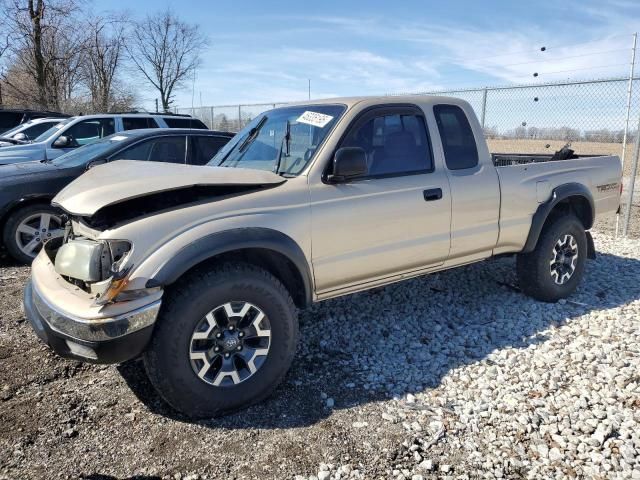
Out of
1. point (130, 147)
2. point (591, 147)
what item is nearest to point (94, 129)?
point (130, 147)

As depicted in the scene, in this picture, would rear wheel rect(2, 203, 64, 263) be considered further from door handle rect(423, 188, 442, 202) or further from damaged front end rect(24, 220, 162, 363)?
door handle rect(423, 188, 442, 202)

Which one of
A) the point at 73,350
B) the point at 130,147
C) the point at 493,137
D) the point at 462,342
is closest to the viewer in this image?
the point at 73,350

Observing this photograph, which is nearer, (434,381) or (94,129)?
(434,381)

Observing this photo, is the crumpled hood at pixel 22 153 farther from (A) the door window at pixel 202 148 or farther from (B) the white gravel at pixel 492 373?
(B) the white gravel at pixel 492 373

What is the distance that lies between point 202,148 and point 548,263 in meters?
4.69

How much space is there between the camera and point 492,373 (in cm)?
340

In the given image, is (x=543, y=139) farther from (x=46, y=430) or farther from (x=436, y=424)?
(x=46, y=430)

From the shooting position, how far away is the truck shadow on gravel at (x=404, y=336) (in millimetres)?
3086

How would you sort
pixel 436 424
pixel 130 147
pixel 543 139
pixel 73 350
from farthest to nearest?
pixel 543 139
pixel 130 147
pixel 436 424
pixel 73 350

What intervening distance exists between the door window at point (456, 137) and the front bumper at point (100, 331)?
8.59 ft

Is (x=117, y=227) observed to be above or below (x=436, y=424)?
above

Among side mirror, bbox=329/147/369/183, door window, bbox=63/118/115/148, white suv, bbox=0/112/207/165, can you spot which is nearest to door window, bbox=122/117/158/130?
white suv, bbox=0/112/207/165

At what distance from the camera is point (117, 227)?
2.65 metres

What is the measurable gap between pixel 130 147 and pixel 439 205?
435 centimetres
